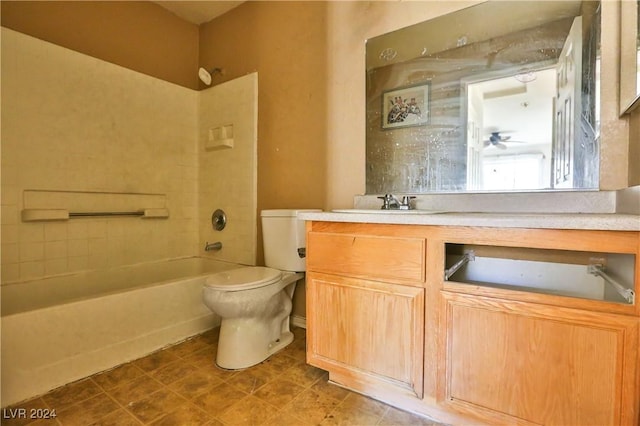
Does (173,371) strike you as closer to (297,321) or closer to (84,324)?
(84,324)

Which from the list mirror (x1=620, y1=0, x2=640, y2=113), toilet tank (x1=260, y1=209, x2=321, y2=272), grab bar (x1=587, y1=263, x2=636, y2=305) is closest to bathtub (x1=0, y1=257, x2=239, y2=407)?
toilet tank (x1=260, y1=209, x2=321, y2=272)

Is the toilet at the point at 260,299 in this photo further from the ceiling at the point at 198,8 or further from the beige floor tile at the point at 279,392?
the ceiling at the point at 198,8

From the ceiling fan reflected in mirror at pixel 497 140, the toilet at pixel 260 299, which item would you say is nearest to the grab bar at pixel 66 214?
the toilet at pixel 260 299

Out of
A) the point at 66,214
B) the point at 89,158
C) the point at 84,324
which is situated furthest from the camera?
the point at 89,158

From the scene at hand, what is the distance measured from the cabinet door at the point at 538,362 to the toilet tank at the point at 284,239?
3.27 ft

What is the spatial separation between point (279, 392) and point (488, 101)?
167cm

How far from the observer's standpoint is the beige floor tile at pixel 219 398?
128cm

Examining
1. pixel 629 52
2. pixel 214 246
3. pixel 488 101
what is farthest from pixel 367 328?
pixel 214 246

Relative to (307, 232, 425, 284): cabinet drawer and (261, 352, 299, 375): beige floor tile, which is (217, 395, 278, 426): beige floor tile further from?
(307, 232, 425, 284): cabinet drawer

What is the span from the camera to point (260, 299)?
1.60 metres

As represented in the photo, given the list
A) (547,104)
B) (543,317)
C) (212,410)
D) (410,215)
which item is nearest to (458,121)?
(547,104)

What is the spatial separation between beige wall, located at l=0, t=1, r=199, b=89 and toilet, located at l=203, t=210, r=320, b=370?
1597 mm

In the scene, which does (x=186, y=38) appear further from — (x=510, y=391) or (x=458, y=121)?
(x=510, y=391)

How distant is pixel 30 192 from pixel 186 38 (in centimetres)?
171
